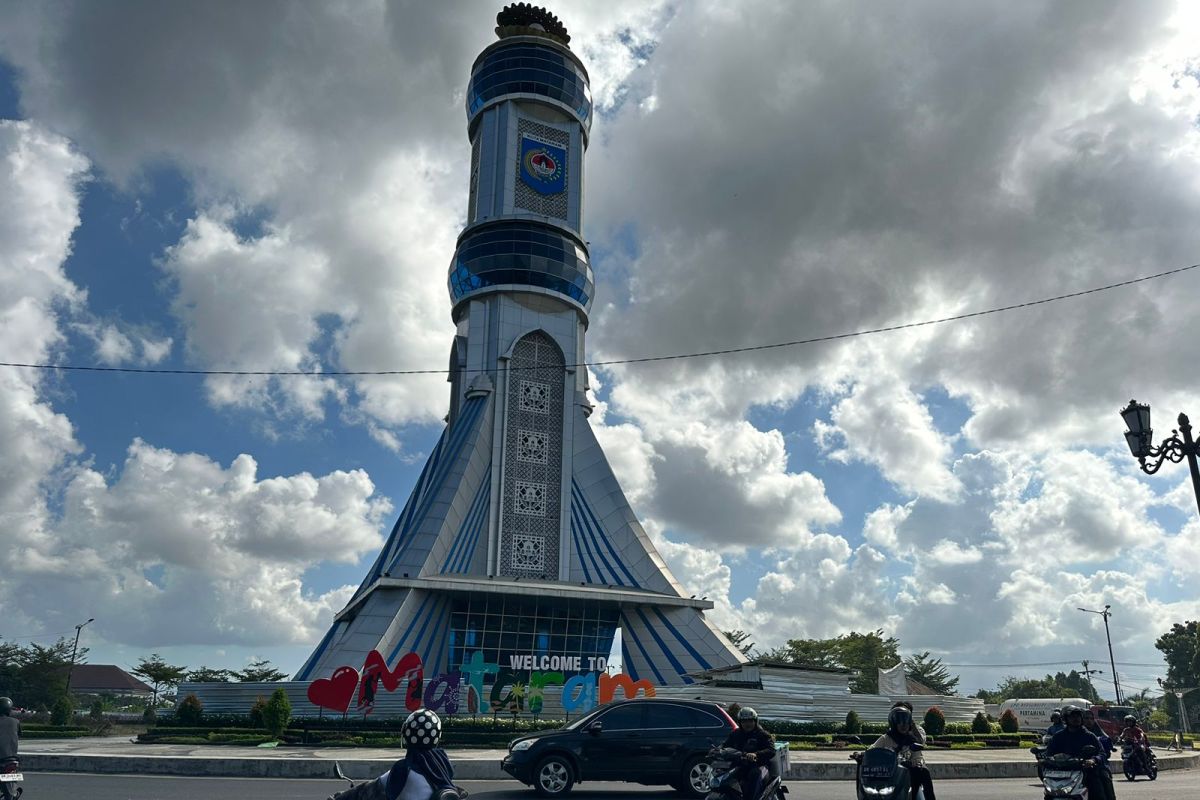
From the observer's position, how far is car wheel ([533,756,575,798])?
47.1 feet

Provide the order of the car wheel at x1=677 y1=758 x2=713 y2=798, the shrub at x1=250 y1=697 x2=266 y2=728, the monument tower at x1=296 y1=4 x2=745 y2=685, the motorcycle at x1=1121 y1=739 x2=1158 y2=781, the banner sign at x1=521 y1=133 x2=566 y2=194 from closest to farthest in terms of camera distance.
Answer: the car wheel at x1=677 y1=758 x2=713 y2=798
the motorcycle at x1=1121 y1=739 x2=1158 y2=781
the shrub at x1=250 y1=697 x2=266 y2=728
the monument tower at x1=296 y1=4 x2=745 y2=685
the banner sign at x1=521 y1=133 x2=566 y2=194

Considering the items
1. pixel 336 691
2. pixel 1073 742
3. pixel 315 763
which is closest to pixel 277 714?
pixel 336 691

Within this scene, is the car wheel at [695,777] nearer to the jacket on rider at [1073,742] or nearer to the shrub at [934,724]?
the jacket on rider at [1073,742]

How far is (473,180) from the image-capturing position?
56188 millimetres

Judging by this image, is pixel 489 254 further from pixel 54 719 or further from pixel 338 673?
pixel 54 719

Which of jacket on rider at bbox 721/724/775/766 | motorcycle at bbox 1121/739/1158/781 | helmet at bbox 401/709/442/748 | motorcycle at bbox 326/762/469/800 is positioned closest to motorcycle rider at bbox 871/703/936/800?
jacket on rider at bbox 721/724/775/766

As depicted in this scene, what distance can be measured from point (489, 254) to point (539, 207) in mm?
4758

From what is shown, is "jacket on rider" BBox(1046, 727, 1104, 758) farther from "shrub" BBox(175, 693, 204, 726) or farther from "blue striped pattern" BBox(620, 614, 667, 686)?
"blue striped pattern" BBox(620, 614, 667, 686)

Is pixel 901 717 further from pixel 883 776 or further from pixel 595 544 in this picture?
pixel 595 544

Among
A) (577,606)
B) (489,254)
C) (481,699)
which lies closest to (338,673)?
(481,699)

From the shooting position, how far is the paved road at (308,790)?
538 inches

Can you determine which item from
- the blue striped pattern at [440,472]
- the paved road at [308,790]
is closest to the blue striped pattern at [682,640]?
the blue striped pattern at [440,472]

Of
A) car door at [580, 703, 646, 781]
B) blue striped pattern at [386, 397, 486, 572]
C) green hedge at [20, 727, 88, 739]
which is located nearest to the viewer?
car door at [580, 703, 646, 781]

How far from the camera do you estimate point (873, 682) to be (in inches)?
2881
